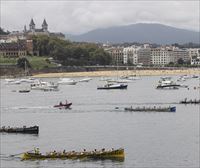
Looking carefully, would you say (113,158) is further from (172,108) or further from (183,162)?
(172,108)

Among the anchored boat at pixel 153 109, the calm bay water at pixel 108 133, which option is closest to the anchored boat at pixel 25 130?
the calm bay water at pixel 108 133

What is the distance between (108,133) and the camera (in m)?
73.2

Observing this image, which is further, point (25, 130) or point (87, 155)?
point (25, 130)

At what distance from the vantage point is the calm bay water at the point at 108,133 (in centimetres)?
5819

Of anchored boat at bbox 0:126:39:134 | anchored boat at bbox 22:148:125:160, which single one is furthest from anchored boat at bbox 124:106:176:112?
anchored boat at bbox 22:148:125:160

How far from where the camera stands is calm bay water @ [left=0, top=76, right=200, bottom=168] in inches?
2291

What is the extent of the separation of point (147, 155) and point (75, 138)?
481 inches

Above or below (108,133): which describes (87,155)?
below

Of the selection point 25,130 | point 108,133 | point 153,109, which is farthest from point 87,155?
point 153,109

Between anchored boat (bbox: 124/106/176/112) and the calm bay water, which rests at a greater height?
anchored boat (bbox: 124/106/176/112)

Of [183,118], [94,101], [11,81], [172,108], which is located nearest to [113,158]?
[183,118]

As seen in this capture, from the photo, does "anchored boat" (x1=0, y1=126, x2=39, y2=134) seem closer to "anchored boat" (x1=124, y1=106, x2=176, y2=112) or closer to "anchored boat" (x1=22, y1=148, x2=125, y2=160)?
"anchored boat" (x1=22, y1=148, x2=125, y2=160)

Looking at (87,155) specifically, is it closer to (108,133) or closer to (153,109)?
(108,133)

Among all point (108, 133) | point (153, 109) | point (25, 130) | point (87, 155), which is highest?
point (153, 109)
